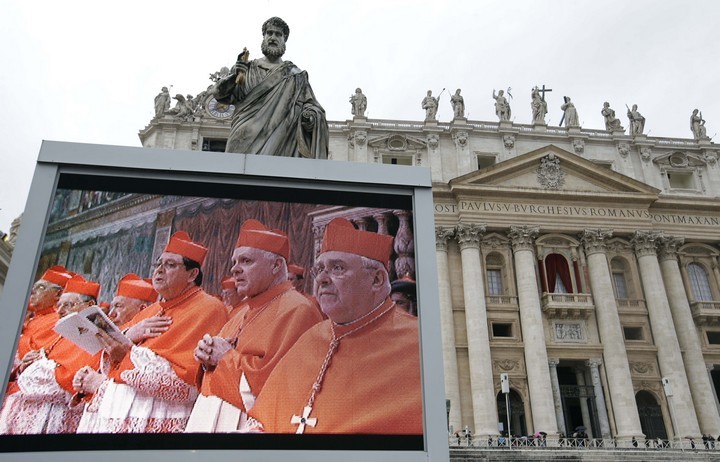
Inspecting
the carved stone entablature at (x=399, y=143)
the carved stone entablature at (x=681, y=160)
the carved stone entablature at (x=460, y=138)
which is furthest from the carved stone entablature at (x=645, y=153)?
the carved stone entablature at (x=399, y=143)

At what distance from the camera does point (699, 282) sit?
1374 inches

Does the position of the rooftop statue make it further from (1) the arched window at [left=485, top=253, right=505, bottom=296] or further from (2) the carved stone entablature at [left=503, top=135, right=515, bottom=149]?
(1) the arched window at [left=485, top=253, right=505, bottom=296]

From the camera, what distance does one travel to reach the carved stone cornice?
110 feet

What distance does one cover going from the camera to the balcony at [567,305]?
31469 millimetres

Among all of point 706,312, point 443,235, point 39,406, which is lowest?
point 39,406

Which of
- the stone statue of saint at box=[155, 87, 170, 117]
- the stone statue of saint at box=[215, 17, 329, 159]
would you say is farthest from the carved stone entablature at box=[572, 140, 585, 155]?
the stone statue of saint at box=[215, 17, 329, 159]

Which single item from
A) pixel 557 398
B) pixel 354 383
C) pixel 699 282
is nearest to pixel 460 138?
pixel 557 398

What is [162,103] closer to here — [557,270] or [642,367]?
[557,270]

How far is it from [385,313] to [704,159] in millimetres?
39964

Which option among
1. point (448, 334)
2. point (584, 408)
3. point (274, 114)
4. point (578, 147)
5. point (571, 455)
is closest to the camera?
point (274, 114)

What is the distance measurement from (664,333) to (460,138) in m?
16.3

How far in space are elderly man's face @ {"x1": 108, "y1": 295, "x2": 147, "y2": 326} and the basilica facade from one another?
76.4 ft

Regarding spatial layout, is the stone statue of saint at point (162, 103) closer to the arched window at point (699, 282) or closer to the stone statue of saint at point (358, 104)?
the stone statue of saint at point (358, 104)

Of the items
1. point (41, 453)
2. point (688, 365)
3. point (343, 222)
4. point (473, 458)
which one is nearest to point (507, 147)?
point (688, 365)
